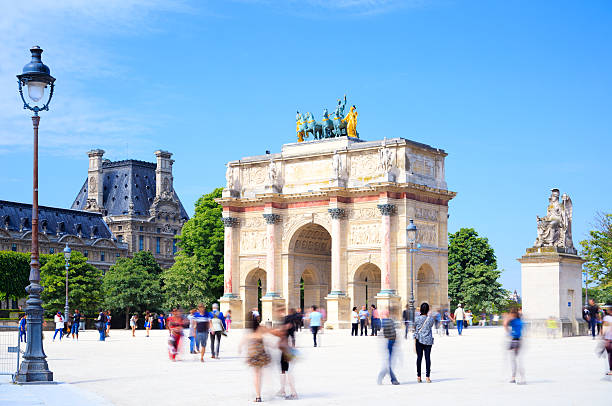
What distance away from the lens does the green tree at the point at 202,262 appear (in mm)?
86062

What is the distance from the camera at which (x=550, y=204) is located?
148ft

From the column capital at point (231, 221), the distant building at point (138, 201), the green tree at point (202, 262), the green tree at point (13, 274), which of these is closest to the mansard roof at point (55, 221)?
the distant building at point (138, 201)

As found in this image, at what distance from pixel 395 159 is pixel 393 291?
9.40m

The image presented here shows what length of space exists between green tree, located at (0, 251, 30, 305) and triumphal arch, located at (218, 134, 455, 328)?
135ft

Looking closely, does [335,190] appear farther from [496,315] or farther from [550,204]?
[496,315]

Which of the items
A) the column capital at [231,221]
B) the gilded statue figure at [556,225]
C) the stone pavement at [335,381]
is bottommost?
the stone pavement at [335,381]

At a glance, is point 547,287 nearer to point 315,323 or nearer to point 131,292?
point 315,323

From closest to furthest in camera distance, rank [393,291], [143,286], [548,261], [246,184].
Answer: [548,261] < [393,291] < [246,184] < [143,286]

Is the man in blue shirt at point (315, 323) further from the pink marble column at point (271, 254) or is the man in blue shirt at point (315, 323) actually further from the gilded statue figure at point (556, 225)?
the pink marble column at point (271, 254)

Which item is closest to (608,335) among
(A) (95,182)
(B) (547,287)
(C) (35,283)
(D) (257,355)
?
(D) (257,355)

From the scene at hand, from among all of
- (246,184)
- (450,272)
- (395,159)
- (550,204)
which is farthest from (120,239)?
(550,204)

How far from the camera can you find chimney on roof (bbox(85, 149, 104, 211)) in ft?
514

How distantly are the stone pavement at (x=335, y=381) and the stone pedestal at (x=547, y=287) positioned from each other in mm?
7366

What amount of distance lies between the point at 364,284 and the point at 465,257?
28.8 metres
